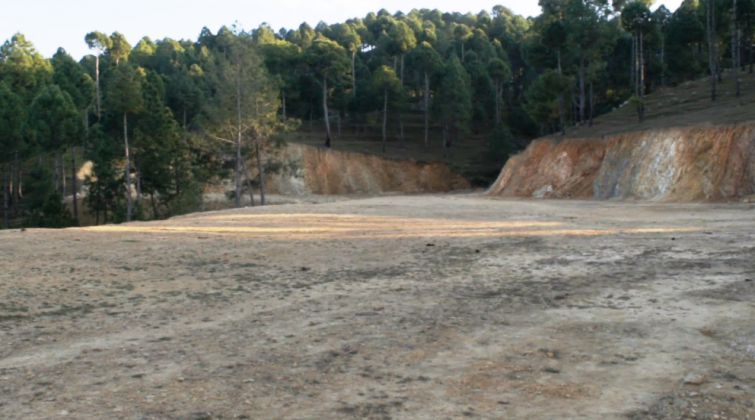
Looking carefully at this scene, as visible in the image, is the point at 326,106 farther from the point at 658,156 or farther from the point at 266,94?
the point at 658,156

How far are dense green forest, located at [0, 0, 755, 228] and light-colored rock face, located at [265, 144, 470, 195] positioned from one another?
167 inches

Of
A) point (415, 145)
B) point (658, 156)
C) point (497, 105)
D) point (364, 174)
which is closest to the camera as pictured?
point (658, 156)

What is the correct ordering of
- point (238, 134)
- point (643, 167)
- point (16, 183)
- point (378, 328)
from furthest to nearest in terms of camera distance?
point (16, 183), point (238, 134), point (643, 167), point (378, 328)

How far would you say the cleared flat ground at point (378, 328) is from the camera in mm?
4742

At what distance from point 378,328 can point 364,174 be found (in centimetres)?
5335

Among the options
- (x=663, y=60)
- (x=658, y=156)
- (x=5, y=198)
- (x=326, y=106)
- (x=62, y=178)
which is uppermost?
(x=663, y=60)

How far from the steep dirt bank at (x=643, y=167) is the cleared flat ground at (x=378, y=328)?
14991 mm

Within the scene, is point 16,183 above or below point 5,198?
above

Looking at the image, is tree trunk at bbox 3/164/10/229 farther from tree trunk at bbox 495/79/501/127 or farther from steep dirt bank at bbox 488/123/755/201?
tree trunk at bbox 495/79/501/127

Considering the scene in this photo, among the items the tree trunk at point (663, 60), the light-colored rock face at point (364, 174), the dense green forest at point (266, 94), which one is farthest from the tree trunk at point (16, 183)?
the tree trunk at point (663, 60)

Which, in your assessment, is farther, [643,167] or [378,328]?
[643,167]

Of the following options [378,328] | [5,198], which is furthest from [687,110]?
[5,198]

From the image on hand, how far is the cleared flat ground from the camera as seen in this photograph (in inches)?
187

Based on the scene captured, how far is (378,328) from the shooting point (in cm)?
675
